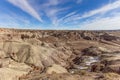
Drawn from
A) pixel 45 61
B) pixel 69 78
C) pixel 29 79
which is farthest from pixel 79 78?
pixel 45 61

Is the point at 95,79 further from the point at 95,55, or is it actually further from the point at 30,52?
the point at 95,55

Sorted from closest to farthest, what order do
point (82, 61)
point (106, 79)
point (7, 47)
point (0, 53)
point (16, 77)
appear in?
1. point (106, 79)
2. point (16, 77)
3. point (0, 53)
4. point (7, 47)
5. point (82, 61)

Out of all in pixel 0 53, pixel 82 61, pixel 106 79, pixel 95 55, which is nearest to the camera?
pixel 106 79

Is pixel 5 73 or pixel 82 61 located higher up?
pixel 5 73

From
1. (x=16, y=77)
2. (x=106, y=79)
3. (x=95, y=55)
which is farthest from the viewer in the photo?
(x=95, y=55)

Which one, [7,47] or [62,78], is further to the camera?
[7,47]

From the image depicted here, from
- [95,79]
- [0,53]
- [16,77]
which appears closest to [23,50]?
[0,53]

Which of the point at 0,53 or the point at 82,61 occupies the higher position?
the point at 0,53

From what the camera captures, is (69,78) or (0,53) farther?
(0,53)

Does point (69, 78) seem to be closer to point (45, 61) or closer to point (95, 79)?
point (95, 79)
